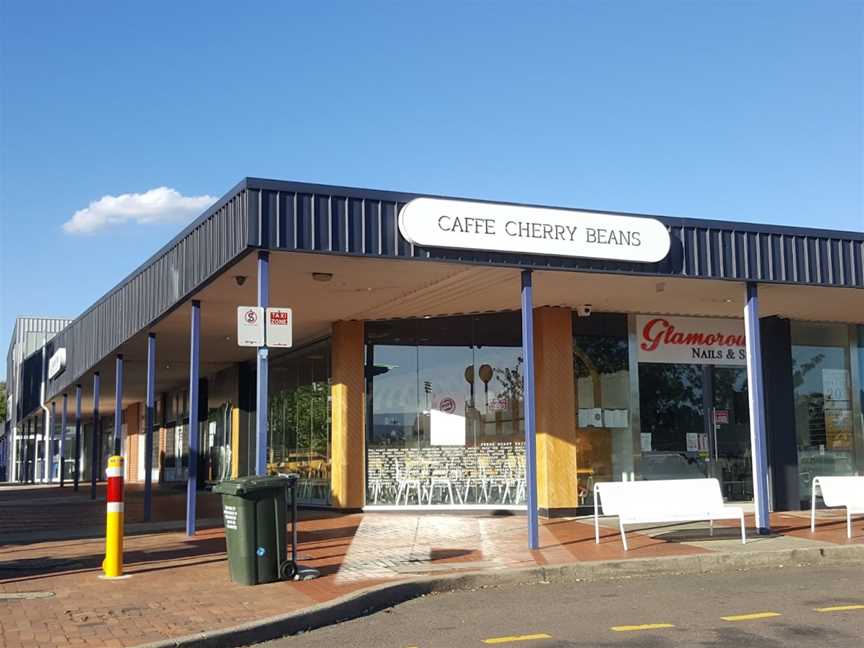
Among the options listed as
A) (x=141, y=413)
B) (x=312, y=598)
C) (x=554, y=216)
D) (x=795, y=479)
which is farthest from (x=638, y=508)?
(x=141, y=413)

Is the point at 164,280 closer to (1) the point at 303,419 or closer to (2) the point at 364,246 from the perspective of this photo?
(2) the point at 364,246

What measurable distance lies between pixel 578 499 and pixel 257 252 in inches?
326

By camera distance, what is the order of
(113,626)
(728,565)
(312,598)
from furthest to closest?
(728,565) < (312,598) < (113,626)

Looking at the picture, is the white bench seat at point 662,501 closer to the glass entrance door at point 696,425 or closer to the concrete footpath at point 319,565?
the concrete footpath at point 319,565

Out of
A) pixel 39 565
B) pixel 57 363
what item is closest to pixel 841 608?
pixel 39 565

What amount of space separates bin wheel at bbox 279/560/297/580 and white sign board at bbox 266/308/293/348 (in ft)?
7.80

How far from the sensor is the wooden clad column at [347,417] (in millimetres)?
18453

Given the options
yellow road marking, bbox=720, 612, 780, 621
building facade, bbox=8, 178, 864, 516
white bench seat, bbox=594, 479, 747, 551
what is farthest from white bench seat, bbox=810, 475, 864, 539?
yellow road marking, bbox=720, 612, 780, 621

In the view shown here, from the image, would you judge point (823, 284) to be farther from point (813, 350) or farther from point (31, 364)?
point (31, 364)

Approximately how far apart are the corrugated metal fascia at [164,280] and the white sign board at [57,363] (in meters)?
2.71

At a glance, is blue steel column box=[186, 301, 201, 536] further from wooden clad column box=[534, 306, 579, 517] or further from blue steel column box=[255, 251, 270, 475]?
wooden clad column box=[534, 306, 579, 517]

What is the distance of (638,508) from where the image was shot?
12141mm

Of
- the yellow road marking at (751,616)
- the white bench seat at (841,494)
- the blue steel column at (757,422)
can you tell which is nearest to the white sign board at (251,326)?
the yellow road marking at (751,616)

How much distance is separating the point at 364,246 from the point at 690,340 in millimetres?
8794
